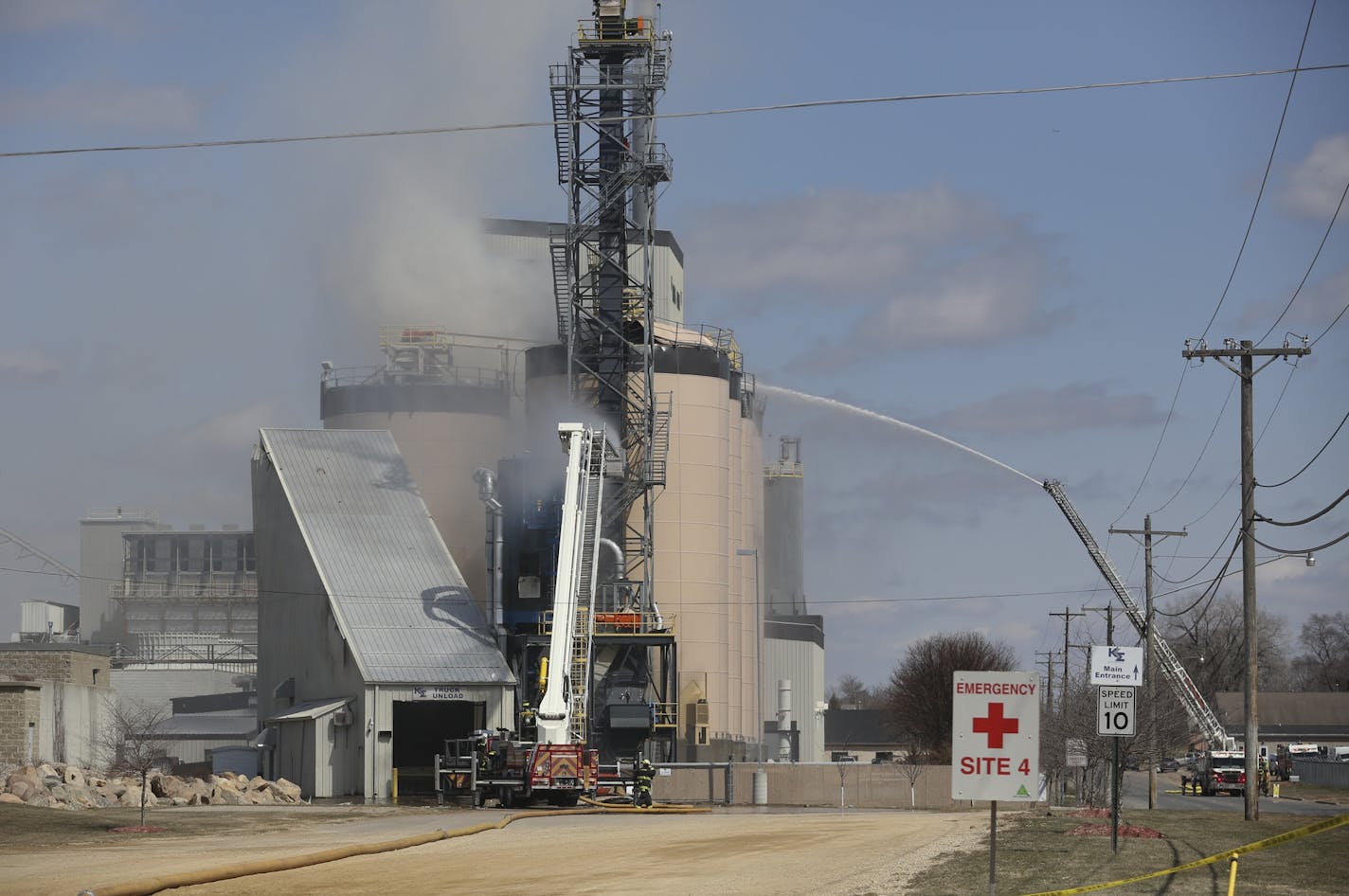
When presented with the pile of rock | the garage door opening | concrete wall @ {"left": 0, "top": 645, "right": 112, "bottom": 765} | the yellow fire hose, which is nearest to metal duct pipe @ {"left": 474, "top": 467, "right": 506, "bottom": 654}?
the garage door opening

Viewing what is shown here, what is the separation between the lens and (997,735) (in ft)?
56.3

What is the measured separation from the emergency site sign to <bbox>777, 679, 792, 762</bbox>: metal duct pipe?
244ft

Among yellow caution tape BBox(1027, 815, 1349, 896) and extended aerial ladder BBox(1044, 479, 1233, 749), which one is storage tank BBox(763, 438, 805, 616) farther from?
yellow caution tape BBox(1027, 815, 1349, 896)

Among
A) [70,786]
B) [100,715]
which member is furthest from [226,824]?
[100,715]

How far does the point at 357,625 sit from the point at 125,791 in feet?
45.9

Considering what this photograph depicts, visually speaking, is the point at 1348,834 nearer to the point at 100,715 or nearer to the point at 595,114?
the point at 595,114

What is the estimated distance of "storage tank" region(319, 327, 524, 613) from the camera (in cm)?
8556

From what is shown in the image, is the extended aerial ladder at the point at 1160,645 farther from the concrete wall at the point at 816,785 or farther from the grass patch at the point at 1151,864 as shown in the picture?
the grass patch at the point at 1151,864

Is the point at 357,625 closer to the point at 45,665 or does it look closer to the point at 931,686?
the point at 45,665

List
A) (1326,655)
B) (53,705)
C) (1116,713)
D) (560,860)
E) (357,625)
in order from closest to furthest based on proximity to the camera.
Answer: (1116,713) < (560,860) < (357,625) < (53,705) < (1326,655)

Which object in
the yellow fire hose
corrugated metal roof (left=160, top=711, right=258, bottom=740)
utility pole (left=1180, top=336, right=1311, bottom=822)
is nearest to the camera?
the yellow fire hose

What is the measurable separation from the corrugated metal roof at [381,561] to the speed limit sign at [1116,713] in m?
39.7

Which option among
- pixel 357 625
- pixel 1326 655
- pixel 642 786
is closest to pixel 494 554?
pixel 357 625

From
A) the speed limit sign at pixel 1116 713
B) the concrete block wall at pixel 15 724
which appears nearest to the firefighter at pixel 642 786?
the concrete block wall at pixel 15 724
